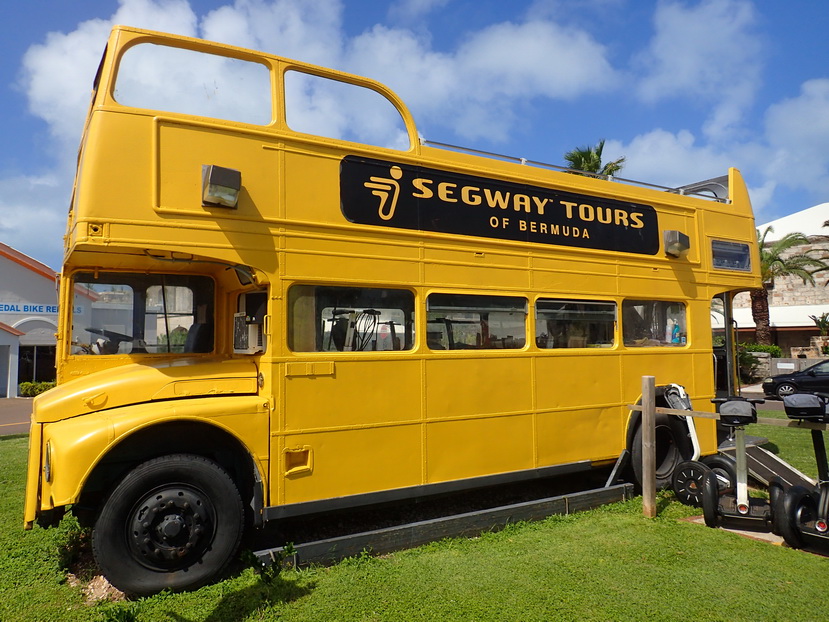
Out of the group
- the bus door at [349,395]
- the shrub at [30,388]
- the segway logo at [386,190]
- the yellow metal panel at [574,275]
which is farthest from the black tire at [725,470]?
the shrub at [30,388]

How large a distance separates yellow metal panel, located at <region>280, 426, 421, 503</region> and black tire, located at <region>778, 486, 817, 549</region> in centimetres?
304

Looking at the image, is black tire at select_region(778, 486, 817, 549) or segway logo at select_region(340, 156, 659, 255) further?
segway logo at select_region(340, 156, 659, 255)

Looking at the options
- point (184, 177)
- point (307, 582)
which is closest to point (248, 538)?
point (307, 582)

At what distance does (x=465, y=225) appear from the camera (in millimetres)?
5328

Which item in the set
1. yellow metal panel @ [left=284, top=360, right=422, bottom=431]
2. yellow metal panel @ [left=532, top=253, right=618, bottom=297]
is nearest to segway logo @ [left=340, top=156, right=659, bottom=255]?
yellow metal panel @ [left=532, top=253, right=618, bottom=297]

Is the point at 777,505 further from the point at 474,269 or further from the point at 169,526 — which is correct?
the point at 169,526

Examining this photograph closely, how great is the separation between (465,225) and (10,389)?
22.1 m

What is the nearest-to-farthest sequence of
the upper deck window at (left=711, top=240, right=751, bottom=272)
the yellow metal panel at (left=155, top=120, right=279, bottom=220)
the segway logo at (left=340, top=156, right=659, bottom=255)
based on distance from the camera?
the yellow metal panel at (left=155, top=120, right=279, bottom=220), the segway logo at (left=340, top=156, right=659, bottom=255), the upper deck window at (left=711, top=240, right=751, bottom=272)

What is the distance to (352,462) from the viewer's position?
4539 mm

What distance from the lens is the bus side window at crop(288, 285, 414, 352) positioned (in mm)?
4473

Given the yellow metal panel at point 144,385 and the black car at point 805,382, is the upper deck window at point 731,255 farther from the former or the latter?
the black car at point 805,382

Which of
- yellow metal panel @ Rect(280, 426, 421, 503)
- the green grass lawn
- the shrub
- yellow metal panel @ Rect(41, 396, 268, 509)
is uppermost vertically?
yellow metal panel @ Rect(41, 396, 268, 509)

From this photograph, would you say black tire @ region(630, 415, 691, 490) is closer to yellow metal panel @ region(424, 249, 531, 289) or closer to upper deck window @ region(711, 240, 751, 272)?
upper deck window @ region(711, 240, 751, 272)

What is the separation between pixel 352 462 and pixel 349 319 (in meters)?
1.17
